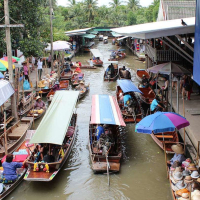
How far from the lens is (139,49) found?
39.3 meters

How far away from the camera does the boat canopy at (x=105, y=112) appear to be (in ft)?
35.1

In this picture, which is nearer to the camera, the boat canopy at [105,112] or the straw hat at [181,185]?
the straw hat at [181,185]

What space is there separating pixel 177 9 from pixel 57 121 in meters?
14.7

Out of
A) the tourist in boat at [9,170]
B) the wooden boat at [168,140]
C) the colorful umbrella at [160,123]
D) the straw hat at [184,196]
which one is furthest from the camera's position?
the wooden boat at [168,140]

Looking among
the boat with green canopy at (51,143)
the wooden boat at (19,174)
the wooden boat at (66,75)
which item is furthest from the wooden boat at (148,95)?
the wooden boat at (19,174)

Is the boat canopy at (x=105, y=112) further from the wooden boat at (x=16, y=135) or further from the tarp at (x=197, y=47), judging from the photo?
the tarp at (x=197, y=47)

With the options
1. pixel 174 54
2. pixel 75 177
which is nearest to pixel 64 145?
pixel 75 177

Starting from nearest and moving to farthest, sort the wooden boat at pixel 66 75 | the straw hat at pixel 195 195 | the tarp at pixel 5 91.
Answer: the straw hat at pixel 195 195 < the tarp at pixel 5 91 < the wooden boat at pixel 66 75

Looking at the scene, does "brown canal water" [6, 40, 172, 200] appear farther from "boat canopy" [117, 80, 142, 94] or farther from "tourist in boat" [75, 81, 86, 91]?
"tourist in boat" [75, 81, 86, 91]

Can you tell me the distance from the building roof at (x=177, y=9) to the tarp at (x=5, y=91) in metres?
13.1

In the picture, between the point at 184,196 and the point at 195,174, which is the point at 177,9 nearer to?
the point at 195,174

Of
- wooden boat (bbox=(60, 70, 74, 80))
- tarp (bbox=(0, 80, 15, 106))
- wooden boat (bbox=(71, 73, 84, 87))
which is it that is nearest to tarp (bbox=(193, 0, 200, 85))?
tarp (bbox=(0, 80, 15, 106))

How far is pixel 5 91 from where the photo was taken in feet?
40.6

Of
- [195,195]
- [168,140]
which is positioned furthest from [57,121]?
[195,195]
